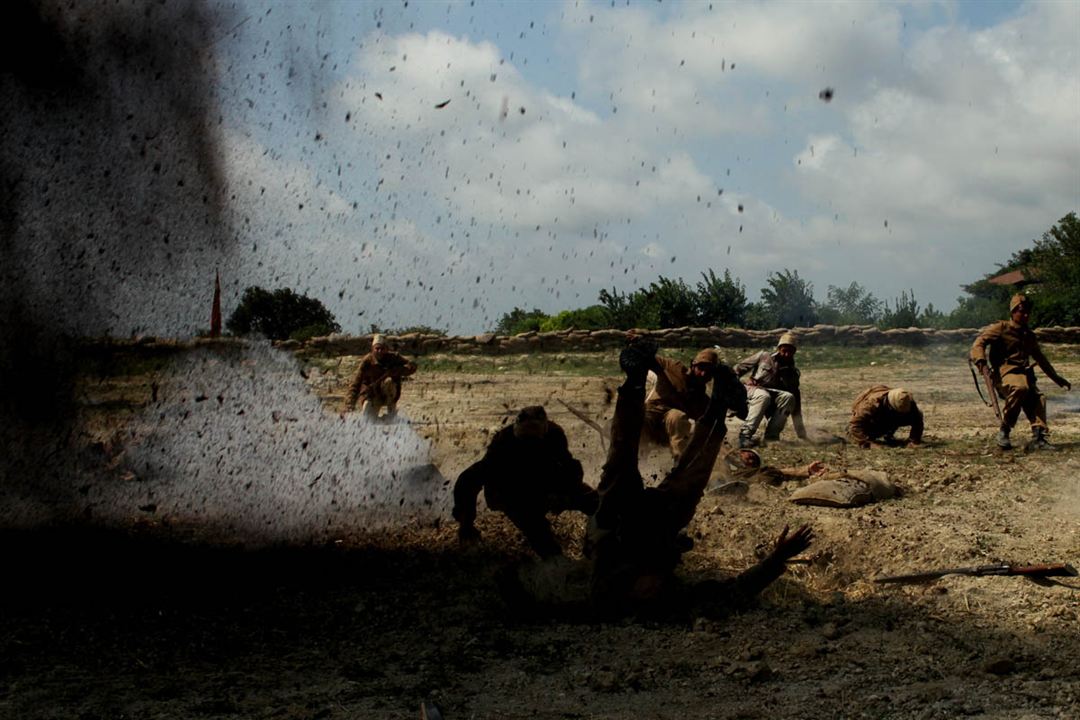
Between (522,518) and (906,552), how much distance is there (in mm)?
2440

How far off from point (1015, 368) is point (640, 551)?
22.6ft

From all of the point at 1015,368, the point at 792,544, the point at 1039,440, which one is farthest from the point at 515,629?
the point at 1015,368

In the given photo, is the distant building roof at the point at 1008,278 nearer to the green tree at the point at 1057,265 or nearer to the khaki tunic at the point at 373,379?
the green tree at the point at 1057,265

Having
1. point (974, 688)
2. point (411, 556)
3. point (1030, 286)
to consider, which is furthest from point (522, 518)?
point (1030, 286)

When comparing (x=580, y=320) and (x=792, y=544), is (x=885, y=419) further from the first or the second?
(x=580, y=320)

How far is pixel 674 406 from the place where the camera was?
9.88m

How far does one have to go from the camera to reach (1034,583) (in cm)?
631

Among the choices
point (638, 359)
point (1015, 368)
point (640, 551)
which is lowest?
point (640, 551)

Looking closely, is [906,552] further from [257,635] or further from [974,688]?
[257,635]

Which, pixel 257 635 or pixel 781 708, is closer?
pixel 781 708

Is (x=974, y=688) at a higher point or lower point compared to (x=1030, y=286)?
lower

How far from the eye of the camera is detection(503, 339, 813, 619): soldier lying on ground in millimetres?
5914

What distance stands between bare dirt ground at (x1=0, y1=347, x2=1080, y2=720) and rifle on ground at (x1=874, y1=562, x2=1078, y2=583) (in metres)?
0.06

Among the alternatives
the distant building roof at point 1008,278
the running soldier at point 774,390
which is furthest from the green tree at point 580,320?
the distant building roof at point 1008,278
